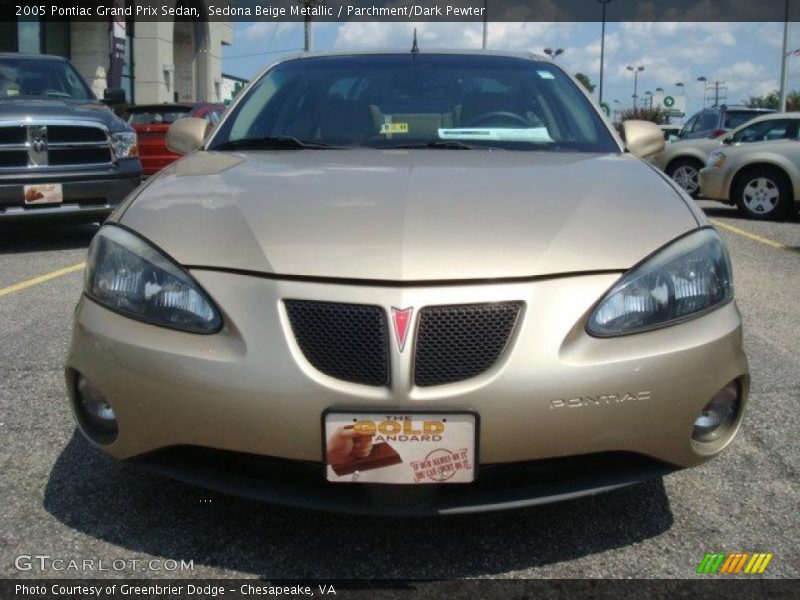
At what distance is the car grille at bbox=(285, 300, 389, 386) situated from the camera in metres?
2.10

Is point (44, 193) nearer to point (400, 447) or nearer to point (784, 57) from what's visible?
point (400, 447)

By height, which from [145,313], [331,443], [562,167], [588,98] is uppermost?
[588,98]

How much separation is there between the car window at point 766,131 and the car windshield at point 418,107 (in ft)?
28.6

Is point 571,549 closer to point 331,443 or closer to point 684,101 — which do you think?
point 331,443

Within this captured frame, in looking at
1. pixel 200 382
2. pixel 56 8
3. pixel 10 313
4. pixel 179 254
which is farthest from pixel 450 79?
pixel 56 8

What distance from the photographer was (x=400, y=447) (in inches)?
81.2

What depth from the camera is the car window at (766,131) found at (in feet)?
37.9

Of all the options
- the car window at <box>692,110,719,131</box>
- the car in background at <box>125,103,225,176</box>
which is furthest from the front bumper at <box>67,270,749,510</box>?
the car window at <box>692,110,719,131</box>

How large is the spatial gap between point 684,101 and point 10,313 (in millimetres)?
71520

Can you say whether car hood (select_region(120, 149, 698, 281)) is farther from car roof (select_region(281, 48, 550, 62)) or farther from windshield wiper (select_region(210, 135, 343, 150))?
car roof (select_region(281, 48, 550, 62))

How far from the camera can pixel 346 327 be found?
2121mm

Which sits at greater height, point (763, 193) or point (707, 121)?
point (707, 121)

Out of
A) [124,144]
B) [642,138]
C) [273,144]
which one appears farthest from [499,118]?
[124,144]

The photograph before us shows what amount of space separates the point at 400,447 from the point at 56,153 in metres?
6.58
